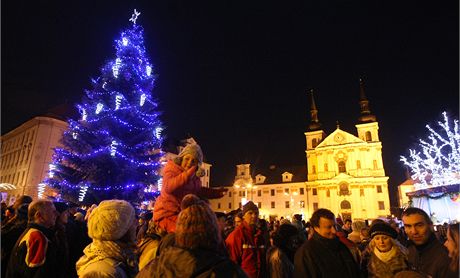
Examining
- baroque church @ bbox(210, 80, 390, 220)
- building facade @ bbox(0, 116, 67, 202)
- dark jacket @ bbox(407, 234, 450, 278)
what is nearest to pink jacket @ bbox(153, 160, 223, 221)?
dark jacket @ bbox(407, 234, 450, 278)

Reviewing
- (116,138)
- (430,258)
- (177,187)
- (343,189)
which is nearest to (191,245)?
(177,187)

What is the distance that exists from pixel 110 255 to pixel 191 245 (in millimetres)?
959

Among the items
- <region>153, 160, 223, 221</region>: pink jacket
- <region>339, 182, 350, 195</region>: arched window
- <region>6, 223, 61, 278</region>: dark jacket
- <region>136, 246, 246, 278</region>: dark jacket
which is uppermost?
<region>339, 182, 350, 195</region>: arched window

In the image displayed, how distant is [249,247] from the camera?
4.68m

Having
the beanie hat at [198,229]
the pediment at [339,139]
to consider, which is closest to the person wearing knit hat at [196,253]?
the beanie hat at [198,229]

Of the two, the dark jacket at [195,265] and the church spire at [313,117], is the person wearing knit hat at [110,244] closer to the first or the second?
the dark jacket at [195,265]

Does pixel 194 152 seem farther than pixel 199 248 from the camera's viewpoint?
Yes

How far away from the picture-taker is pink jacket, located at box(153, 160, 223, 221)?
3494mm

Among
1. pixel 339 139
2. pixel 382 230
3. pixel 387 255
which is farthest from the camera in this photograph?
pixel 339 139

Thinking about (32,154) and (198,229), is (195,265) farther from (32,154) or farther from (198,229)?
(32,154)

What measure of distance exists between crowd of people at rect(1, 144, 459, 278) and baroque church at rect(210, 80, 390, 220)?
52.2 meters

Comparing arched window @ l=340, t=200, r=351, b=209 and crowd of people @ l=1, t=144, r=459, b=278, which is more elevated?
arched window @ l=340, t=200, r=351, b=209

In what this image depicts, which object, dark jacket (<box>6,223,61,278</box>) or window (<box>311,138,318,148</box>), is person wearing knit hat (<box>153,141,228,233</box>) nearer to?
dark jacket (<box>6,223,61,278</box>)

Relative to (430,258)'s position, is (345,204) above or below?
above
